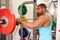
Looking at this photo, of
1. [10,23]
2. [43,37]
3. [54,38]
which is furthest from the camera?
[54,38]

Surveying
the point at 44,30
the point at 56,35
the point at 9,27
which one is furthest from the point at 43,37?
the point at 56,35

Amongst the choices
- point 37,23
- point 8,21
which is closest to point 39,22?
point 37,23

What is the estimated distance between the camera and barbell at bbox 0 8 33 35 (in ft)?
7.71

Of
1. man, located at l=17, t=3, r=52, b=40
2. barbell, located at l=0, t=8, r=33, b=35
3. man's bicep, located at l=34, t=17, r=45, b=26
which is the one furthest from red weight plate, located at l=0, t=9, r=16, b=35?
man's bicep, located at l=34, t=17, r=45, b=26

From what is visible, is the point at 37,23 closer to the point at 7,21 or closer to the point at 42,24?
the point at 42,24

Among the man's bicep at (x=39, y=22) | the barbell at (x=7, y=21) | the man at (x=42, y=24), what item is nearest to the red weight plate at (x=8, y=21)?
the barbell at (x=7, y=21)

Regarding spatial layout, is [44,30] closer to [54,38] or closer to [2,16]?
[2,16]

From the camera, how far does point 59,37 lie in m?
3.74

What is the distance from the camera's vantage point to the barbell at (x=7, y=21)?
235 cm

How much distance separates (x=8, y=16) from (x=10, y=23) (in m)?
0.13

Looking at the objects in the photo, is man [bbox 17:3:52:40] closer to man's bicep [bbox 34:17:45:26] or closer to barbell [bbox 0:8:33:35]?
man's bicep [bbox 34:17:45:26]

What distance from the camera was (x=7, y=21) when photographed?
245 cm

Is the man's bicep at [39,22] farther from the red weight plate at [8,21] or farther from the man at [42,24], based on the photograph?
the red weight plate at [8,21]

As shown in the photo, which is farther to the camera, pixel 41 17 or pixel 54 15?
pixel 54 15
